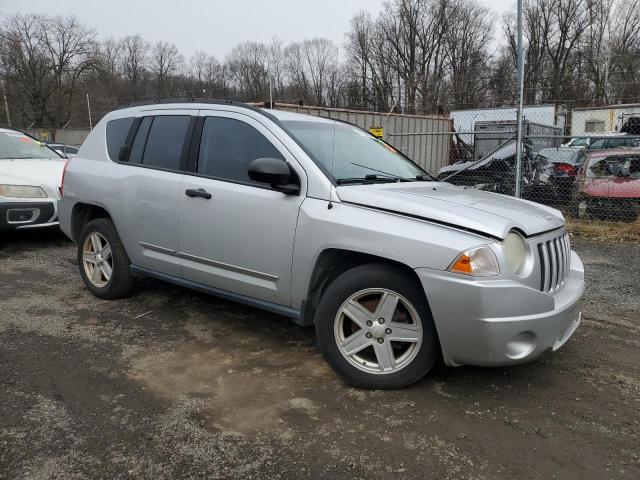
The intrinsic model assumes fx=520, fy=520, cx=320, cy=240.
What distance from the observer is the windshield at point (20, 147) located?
25.7ft

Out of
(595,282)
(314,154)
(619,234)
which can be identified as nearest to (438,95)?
(619,234)

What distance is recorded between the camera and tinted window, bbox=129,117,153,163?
452cm

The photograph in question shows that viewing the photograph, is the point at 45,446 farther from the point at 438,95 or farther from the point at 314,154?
the point at 438,95

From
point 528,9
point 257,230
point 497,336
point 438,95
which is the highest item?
point 528,9

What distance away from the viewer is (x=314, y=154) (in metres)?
3.57

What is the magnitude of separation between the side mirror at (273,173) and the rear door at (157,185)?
3.29ft

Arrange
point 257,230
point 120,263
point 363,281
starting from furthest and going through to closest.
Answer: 1. point 120,263
2. point 257,230
3. point 363,281

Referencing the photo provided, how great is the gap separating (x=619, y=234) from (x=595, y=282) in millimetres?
3021

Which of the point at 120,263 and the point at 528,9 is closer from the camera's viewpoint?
the point at 120,263

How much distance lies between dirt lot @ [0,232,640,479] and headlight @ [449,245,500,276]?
837 mm

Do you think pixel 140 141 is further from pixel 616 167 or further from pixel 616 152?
pixel 616 152

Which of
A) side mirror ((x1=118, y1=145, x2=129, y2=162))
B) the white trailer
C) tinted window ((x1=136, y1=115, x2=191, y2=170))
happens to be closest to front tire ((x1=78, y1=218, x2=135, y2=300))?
side mirror ((x1=118, y1=145, x2=129, y2=162))

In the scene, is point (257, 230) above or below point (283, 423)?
above

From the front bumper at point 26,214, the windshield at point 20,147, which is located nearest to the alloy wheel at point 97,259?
the front bumper at point 26,214
